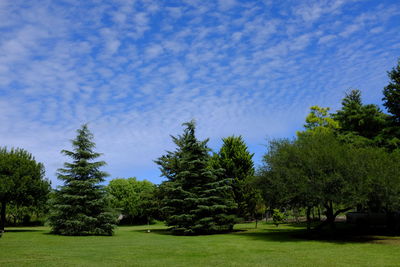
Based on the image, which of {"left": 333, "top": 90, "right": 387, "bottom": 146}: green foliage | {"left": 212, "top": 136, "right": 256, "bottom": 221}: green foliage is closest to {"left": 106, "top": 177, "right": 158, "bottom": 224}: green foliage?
{"left": 212, "top": 136, "right": 256, "bottom": 221}: green foliage

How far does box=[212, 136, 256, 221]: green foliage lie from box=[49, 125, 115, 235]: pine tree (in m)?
13.3

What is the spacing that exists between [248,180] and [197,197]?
5.09m

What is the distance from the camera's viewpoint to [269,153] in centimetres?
2805

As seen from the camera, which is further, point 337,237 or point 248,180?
point 248,180

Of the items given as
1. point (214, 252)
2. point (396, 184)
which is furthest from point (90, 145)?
point (396, 184)

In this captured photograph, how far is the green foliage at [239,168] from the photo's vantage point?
36938 mm

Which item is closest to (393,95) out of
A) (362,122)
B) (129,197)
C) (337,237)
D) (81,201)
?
(362,122)

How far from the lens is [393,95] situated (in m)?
30.2

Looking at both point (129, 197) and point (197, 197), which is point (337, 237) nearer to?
point (197, 197)

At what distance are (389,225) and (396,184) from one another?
845 cm

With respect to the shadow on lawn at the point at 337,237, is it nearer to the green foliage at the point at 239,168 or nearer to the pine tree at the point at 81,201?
the green foliage at the point at 239,168

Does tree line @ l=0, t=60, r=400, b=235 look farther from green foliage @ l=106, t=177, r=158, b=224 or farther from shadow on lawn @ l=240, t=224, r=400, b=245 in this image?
green foliage @ l=106, t=177, r=158, b=224

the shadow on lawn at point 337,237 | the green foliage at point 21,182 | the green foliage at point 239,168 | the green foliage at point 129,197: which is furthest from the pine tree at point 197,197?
the green foliage at point 129,197

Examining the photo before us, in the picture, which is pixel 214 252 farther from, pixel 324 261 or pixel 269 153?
pixel 269 153
